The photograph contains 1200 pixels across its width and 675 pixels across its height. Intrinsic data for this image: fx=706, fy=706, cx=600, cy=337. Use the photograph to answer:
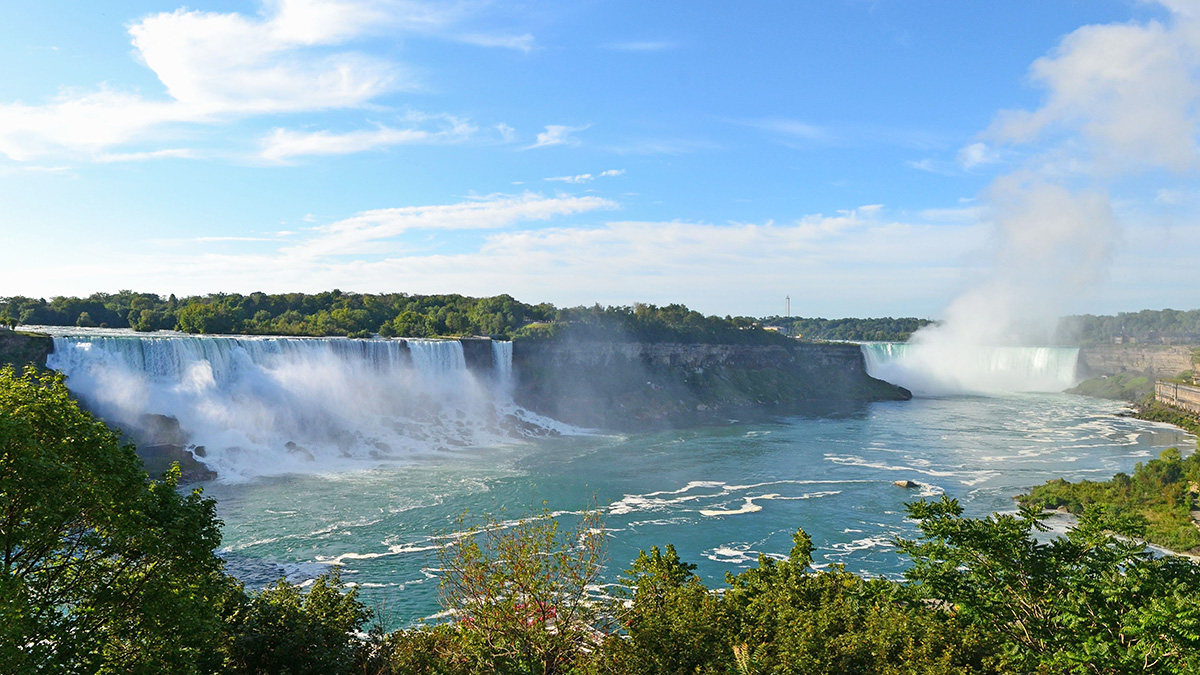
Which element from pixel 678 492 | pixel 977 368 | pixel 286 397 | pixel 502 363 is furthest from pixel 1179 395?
pixel 286 397

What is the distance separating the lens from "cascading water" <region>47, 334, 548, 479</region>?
37312 millimetres

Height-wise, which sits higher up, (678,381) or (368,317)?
(368,317)

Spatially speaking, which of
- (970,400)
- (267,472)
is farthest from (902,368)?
(267,472)

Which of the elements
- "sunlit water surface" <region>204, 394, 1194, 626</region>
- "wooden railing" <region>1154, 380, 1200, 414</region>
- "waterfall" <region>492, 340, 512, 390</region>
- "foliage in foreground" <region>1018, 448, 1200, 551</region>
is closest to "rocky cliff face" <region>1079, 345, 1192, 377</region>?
"wooden railing" <region>1154, 380, 1200, 414</region>

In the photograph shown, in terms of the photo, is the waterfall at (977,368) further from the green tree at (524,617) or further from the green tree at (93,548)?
the green tree at (93,548)

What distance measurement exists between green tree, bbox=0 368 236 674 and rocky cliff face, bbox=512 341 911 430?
4965 centimetres

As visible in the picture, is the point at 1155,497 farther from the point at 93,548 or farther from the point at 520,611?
the point at 93,548

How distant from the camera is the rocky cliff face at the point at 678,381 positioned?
62.8 metres

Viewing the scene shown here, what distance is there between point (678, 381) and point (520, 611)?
65501mm

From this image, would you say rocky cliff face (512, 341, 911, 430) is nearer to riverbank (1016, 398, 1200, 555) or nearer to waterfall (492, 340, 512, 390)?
waterfall (492, 340, 512, 390)

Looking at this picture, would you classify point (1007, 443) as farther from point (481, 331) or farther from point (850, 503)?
point (481, 331)

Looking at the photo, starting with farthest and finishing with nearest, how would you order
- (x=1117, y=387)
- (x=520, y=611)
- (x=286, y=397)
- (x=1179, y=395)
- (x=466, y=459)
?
1. (x=1117, y=387)
2. (x=1179, y=395)
3. (x=286, y=397)
4. (x=466, y=459)
5. (x=520, y=611)

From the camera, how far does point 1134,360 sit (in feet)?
319

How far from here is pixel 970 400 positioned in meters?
86.0
